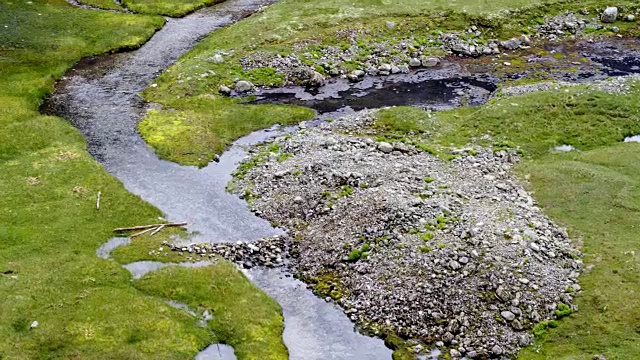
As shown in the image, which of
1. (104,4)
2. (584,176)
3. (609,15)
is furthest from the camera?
(104,4)

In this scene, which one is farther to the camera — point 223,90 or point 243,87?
point 243,87

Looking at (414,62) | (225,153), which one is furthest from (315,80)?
(225,153)

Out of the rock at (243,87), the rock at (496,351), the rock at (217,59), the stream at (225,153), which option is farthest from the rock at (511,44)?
the rock at (496,351)

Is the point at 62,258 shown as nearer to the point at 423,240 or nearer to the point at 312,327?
the point at 312,327

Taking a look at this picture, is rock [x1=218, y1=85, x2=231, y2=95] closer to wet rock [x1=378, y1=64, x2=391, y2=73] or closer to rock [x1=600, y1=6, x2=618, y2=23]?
wet rock [x1=378, y1=64, x2=391, y2=73]

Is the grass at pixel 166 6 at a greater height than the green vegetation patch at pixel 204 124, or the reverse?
the grass at pixel 166 6

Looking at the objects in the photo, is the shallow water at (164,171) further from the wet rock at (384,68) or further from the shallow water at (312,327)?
the wet rock at (384,68)

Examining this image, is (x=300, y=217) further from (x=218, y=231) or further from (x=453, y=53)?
(x=453, y=53)

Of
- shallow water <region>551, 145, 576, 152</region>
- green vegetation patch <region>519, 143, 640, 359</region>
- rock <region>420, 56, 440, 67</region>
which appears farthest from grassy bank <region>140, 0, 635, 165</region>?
green vegetation patch <region>519, 143, 640, 359</region>
